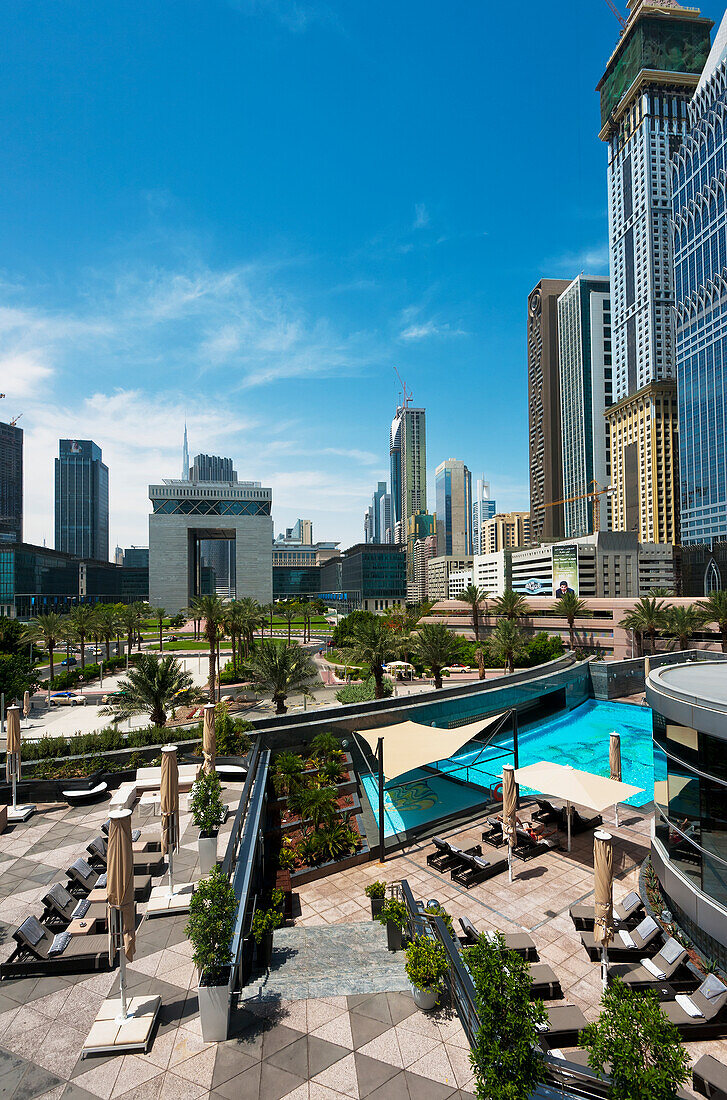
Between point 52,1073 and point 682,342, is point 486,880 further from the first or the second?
point 682,342

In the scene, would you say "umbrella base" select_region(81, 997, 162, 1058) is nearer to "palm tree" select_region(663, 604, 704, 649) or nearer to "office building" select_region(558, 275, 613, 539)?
"palm tree" select_region(663, 604, 704, 649)

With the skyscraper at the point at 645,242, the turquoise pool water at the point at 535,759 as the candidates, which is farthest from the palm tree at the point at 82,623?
the skyscraper at the point at 645,242

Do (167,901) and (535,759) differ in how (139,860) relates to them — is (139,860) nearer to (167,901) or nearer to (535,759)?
(167,901)

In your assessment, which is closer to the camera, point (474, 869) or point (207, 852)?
point (207, 852)

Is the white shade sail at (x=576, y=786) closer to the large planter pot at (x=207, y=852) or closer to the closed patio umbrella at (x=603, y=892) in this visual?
the closed patio umbrella at (x=603, y=892)

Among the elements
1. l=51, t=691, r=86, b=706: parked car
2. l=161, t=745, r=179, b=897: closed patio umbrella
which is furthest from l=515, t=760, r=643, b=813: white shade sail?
l=51, t=691, r=86, b=706: parked car

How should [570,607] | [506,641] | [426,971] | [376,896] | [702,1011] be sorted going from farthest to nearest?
[570,607] < [506,641] < [376,896] < [702,1011] < [426,971]

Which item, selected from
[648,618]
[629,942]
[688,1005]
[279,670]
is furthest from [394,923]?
[648,618]
